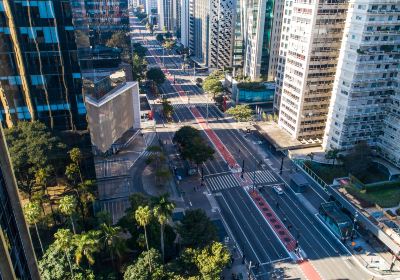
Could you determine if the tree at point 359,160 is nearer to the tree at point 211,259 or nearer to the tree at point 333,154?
the tree at point 333,154

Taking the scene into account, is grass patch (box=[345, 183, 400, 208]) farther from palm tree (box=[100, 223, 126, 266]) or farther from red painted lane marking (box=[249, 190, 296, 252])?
palm tree (box=[100, 223, 126, 266])

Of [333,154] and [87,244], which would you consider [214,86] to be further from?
[87,244]

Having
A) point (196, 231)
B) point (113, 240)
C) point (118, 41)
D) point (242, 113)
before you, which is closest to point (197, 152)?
point (196, 231)

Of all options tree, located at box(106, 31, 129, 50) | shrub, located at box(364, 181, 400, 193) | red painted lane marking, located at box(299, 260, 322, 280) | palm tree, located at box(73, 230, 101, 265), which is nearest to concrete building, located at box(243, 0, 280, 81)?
tree, located at box(106, 31, 129, 50)

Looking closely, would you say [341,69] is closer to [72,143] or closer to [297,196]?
[297,196]

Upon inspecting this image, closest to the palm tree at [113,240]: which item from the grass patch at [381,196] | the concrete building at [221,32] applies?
the grass patch at [381,196]

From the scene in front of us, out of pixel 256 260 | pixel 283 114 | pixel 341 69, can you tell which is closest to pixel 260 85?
pixel 283 114
